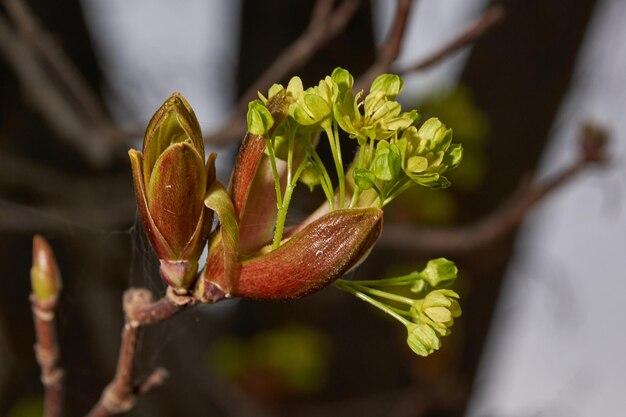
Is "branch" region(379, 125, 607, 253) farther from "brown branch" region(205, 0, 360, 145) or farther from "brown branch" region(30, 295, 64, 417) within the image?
"brown branch" region(30, 295, 64, 417)

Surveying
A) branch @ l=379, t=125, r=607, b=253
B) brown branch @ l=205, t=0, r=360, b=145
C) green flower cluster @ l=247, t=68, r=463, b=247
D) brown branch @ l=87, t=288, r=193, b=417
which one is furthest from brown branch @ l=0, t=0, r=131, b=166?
green flower cluster @ l=247, t=68, r=463, b=247

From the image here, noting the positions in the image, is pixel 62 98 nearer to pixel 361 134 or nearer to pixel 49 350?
pixel 49 350

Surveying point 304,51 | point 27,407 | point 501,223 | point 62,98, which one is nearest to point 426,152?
point 304,51

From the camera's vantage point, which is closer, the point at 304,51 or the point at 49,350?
the point at 49,350

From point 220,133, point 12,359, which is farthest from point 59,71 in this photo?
point 12,359

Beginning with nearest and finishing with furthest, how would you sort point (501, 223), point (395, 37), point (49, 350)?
point (49, 350), point (395, 37), point (501, 223)

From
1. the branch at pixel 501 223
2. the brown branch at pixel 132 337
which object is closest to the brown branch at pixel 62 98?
the branch at pixel 501 223
